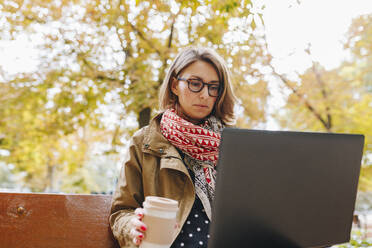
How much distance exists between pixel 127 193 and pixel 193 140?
469mm

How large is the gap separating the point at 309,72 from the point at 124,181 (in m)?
4.54

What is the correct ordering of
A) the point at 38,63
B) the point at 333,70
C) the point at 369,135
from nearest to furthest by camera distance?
the point at 38,63 < the point at 369,135 < the point at 333,70

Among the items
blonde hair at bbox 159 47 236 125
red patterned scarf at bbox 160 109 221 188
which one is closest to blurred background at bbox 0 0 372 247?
blonde hair at bbox 159 47 236 125

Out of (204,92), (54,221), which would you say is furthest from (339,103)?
(54,221)

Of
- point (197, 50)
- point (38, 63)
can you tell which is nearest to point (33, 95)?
point (38, 63)

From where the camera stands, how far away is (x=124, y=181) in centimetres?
177

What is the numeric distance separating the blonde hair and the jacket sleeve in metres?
0.51

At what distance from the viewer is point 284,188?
1.02 metres

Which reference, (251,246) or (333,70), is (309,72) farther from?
(251,246)

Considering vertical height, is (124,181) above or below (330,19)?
below

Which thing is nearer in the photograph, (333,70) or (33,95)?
(33,95)

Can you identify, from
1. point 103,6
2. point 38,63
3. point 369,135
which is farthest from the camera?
point 369,135

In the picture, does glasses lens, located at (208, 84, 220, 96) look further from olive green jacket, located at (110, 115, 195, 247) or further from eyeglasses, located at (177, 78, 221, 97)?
olive green jacket, located at (110, 115, 195, 247)

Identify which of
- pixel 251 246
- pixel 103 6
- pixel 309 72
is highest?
pixel 103 6
